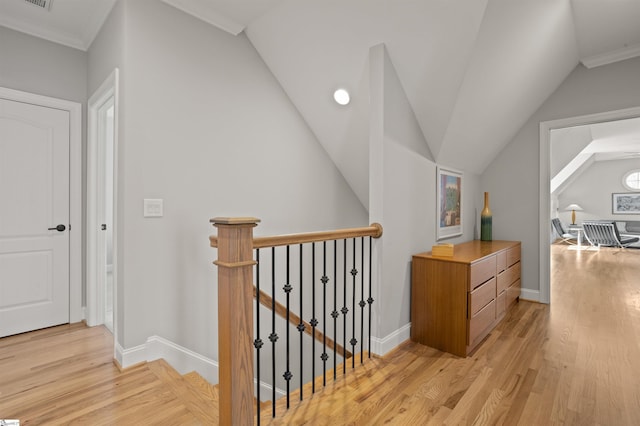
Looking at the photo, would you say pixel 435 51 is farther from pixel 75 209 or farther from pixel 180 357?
pixel 75 209

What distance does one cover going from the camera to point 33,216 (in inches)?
111

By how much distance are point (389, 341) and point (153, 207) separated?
206 centimetres

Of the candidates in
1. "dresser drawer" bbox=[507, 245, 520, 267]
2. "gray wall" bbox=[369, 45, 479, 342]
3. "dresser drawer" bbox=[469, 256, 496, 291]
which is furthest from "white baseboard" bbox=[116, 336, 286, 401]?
"dresser drawer" bbox=[507, 245, 520, 267]

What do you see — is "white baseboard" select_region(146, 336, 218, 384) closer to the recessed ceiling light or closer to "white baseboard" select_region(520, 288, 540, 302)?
the recessed ceiling light

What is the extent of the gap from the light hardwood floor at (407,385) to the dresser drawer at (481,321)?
0.42 ft

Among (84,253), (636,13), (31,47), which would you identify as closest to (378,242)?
(84,253)

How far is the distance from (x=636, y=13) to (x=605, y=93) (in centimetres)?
87

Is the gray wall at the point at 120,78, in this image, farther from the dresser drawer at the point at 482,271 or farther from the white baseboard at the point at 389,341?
the dresser drawer at the point at 482,271

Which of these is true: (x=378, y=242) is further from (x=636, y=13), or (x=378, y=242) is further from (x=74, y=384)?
(x=636, y=13)

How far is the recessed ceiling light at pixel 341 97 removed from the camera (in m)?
2.94

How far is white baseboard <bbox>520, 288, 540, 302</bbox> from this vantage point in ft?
12.6

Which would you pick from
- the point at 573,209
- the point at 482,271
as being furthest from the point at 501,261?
the point at 573,209

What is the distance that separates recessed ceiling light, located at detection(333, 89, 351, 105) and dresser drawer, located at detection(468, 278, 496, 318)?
198 cm

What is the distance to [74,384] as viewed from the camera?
199 centimetres
